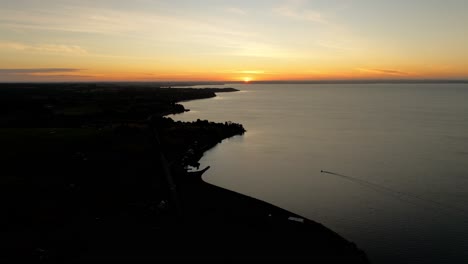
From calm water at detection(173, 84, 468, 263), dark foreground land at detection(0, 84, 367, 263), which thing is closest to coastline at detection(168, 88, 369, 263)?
dark foreground land at detection(0, 84, 367, 263)

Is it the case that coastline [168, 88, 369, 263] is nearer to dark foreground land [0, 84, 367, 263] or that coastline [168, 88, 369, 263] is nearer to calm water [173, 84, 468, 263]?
dark foreground land [0, 84, 367, 263]

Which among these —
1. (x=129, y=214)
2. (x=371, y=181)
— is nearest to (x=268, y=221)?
(x=129, y=214)

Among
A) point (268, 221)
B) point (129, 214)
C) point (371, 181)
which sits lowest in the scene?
point (371, 181)

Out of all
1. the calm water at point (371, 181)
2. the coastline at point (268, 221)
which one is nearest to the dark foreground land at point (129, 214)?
the coastline at point (268, 221)

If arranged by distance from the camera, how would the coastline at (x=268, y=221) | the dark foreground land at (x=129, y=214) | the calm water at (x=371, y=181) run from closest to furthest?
the dark foreground land at (x=129, y=214)
the coastline at (x=268, y=221)
the calm water at (x=371, y=181)

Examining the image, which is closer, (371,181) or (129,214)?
(129,214)

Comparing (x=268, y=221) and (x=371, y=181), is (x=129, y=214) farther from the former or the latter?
(x=371, y=181)

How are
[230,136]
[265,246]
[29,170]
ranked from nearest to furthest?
[265,246], [29,170], [230,136]

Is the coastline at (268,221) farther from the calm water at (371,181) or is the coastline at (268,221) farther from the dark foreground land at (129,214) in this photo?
the calm water at (371,181)

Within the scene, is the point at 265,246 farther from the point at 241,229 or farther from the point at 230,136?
the point at 230,136

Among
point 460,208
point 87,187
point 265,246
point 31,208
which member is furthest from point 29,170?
point 460,208

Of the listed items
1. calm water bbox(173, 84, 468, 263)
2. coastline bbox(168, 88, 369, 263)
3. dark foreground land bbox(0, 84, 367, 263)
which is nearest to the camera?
dark foreground land bbox(0, 84, 367, 263)
